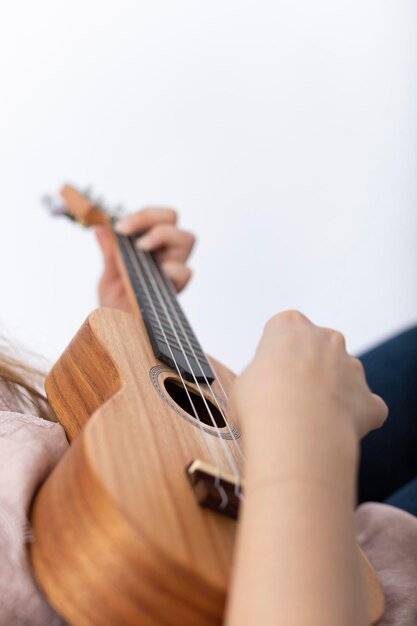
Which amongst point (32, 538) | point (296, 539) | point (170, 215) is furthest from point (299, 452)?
point (170, 215)

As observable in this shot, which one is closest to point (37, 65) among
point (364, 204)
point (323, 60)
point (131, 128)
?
point (131, 128)

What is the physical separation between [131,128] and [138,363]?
1101 mm

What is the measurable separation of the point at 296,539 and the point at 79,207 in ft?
2.95

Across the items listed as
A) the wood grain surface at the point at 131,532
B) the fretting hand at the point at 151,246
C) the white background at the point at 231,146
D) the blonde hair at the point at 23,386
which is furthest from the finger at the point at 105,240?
the wood grain surface at the point at 131,532

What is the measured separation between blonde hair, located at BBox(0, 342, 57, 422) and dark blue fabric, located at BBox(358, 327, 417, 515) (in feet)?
1.79

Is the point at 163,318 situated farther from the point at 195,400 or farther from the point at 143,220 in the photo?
the point at 143,220

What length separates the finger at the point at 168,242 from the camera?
3.65 feet

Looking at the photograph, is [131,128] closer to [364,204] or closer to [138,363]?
[364,204]

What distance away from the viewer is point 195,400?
0.68 metres

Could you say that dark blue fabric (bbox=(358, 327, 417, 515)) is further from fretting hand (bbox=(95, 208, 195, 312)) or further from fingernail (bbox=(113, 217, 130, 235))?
fingernail (bbox=(113, 217, 130, 235))

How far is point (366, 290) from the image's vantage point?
1771 millimetres

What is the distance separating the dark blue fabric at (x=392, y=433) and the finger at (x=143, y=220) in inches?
16.7

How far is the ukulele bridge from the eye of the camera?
0.48m

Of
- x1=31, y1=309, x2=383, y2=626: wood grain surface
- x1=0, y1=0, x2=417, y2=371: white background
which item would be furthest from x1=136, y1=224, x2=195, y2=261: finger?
x1=31, y1=309, x2=383, y2=626: wood grain surface
